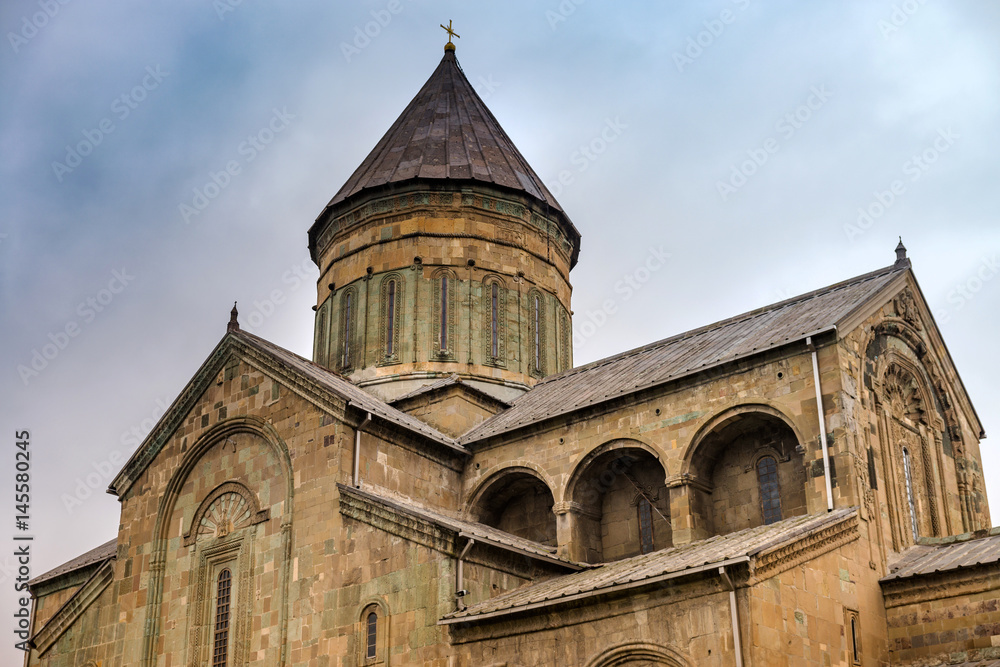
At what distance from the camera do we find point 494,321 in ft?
90.6

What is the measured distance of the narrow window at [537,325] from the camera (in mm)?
28047

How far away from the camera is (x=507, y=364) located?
89.9 ft

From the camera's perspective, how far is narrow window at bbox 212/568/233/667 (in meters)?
21.0

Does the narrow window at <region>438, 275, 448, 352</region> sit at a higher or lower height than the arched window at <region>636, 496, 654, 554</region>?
higher

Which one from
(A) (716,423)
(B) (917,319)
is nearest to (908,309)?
(B) (917,319)

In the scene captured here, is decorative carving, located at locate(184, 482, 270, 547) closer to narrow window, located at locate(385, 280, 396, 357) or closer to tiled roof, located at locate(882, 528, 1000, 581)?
narrow window, located at locate(385, 280, 396, 357)

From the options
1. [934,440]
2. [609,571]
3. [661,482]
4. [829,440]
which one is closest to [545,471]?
[661,482]

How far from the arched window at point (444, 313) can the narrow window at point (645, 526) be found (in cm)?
739

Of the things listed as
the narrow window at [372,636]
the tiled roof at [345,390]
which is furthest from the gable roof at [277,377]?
the narrow window at [372,636]

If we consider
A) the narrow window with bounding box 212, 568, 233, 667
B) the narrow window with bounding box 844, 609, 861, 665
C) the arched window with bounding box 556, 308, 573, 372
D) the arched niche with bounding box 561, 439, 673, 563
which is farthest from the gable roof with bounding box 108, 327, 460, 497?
the narrow window with bounding box 844, 609, 861, 665

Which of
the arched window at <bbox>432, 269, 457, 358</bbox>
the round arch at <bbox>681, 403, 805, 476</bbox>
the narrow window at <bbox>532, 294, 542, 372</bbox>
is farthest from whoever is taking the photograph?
the narrow window at <bbox>532, 294, 542, 372</bbox>

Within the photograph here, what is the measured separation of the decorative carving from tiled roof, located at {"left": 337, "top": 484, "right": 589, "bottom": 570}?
2639 millimetres

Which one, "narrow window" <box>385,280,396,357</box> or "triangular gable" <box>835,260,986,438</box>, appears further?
"narrow window" <box>385,280,396,357</box>

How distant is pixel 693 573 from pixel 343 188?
17.7 metres
